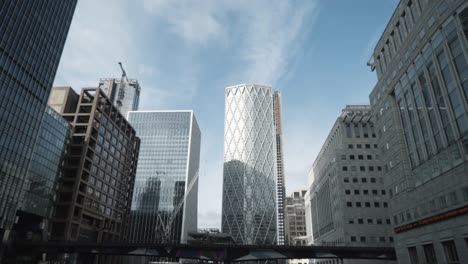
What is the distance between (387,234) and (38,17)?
11126cm

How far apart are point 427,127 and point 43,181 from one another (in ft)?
288

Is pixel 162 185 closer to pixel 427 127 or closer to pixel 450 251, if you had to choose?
pixel 427 127

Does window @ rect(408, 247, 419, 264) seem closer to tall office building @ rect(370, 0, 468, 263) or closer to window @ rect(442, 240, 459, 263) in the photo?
tall office building @ rect(370, 0, 468, 263)

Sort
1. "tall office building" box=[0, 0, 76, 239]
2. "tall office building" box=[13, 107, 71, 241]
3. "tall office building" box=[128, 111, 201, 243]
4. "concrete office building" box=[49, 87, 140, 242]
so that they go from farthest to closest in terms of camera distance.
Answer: "tall office building" box=[128, 111, 201, 243] < "concrete office building" box=[49, 87, 140, 242] < "tall office building" box=[13, 107, 71, 241] < "tall office building" box=[0, 0, 76, 239]

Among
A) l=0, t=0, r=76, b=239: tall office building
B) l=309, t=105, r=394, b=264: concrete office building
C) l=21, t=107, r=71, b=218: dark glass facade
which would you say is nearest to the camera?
l=0, t=0, r=76, b=239: tall office building

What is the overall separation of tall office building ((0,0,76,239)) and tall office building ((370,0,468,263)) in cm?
7814

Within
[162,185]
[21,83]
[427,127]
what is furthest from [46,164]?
[162,185]

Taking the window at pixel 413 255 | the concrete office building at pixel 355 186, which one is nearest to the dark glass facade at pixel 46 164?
the window at pixel 413 255

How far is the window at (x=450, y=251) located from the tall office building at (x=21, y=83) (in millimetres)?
79275

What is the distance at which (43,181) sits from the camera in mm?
83250

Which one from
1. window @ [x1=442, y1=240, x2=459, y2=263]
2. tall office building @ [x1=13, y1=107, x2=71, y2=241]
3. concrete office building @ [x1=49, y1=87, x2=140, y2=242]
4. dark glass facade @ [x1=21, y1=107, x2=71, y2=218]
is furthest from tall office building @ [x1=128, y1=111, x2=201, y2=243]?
window @ [x1=442, y1=240, x2=459, y2=263]

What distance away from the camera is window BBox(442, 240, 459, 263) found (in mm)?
40812

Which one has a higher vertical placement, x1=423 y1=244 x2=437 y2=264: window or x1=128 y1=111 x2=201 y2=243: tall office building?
x1=128 y1=111 x2=201 y2=243: tall office building

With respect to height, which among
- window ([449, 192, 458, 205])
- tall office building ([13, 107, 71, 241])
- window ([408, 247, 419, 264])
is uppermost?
tall office building ([13, 107, 71, 241])
